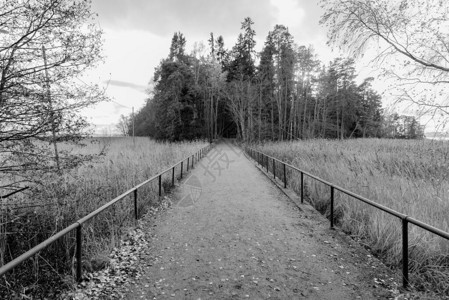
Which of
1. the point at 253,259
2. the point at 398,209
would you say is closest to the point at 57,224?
the point at 253,259

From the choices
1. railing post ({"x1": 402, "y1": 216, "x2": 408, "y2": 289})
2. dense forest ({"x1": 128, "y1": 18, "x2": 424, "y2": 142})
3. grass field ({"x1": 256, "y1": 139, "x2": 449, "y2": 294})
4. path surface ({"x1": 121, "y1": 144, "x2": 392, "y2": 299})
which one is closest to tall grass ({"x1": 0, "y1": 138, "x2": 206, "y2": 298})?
path surface ({"x1": 121, "y1": 144, "x2": 392, "y2": 299})

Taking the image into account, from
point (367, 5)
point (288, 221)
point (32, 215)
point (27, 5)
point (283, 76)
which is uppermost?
point (283, 76)

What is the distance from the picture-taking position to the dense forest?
108ft

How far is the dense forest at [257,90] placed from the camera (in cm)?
3284

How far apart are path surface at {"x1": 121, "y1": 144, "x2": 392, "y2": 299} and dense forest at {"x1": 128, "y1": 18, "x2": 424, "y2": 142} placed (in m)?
25.7

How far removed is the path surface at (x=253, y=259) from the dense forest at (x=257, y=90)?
25.7 metres

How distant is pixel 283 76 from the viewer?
104 feet

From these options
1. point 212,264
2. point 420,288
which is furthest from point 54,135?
point 420,288

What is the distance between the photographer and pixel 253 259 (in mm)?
3684

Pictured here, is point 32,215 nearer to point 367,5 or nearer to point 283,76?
point 367,5

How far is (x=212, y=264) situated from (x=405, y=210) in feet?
11.6

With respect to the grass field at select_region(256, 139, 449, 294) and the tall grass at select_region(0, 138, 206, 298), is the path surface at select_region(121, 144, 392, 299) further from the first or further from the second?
the tall grass at select_region(0, 138, 206, 298)

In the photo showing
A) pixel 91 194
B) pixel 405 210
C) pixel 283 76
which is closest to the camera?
pixel 405 210

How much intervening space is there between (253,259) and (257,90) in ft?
109
